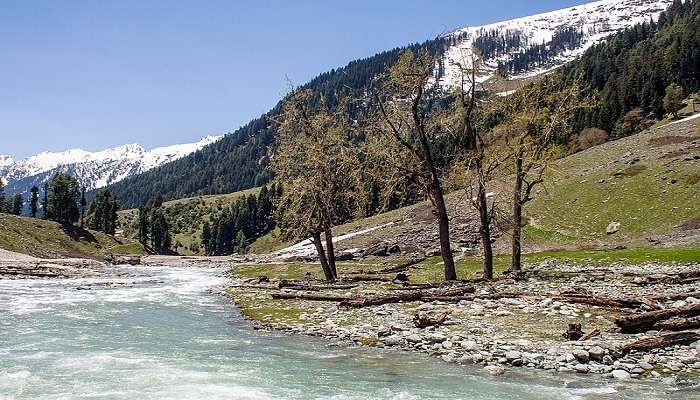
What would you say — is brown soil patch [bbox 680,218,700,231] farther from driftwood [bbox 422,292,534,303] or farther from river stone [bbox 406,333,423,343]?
river stone [bbox 406,333,423,343]

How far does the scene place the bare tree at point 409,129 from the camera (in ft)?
101

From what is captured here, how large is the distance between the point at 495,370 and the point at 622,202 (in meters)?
55.5

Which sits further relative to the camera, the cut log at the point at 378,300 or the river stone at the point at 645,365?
the cut log at the point at 378,300

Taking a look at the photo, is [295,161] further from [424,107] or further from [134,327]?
[134,327]

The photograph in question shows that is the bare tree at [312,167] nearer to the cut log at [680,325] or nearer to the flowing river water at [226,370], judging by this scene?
the flowing river water at [226,370]

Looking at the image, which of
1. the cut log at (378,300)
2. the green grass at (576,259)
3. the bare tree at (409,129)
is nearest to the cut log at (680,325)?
the cut log at (378,300)

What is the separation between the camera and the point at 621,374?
1295 centimetres

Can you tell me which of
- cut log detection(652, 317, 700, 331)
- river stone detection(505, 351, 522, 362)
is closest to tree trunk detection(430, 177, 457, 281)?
cut log detection(652, 317, 700, 331)

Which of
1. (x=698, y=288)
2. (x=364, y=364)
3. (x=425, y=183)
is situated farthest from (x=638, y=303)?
(x=425, y=183)

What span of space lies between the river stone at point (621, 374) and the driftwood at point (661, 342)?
1.35 m

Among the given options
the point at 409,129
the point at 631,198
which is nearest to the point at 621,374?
the point at 409,129

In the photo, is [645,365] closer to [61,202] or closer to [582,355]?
[582,355]

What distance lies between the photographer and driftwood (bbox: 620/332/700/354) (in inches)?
567

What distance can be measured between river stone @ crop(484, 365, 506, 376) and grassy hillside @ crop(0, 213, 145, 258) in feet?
371
